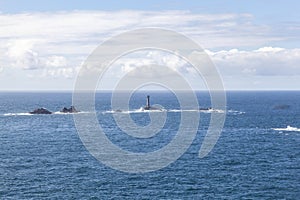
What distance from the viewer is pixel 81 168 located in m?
93.6

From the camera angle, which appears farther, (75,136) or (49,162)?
(75,136)

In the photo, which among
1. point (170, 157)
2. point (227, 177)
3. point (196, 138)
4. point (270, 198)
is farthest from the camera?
point (196, 138)

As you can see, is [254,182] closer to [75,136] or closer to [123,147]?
[123,147]

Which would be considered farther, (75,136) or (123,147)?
(75,136)

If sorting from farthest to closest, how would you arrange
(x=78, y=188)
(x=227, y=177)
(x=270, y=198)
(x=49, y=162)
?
1. (x=49, y=162)
2. (x=227, y=177)
3. (x=78, y=188)
4. (x=270, y=198)

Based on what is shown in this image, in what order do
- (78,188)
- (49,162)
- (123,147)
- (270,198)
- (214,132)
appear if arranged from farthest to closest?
1. (214,132)
2. (123,147)
3. (49,162)
4. (78,188)
5. (270,198)

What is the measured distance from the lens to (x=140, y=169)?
92438mm

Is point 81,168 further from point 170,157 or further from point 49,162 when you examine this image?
point 170,157

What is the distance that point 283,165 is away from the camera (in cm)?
9731

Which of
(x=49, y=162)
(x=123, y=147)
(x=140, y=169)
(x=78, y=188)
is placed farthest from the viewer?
(x=123, y=147)

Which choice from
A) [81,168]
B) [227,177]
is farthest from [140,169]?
[227,177]

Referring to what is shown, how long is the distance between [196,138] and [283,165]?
144 feet

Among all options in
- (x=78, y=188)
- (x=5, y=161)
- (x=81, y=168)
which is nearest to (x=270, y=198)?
(x=78, y=188)

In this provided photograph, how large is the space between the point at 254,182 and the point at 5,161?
59.0m
